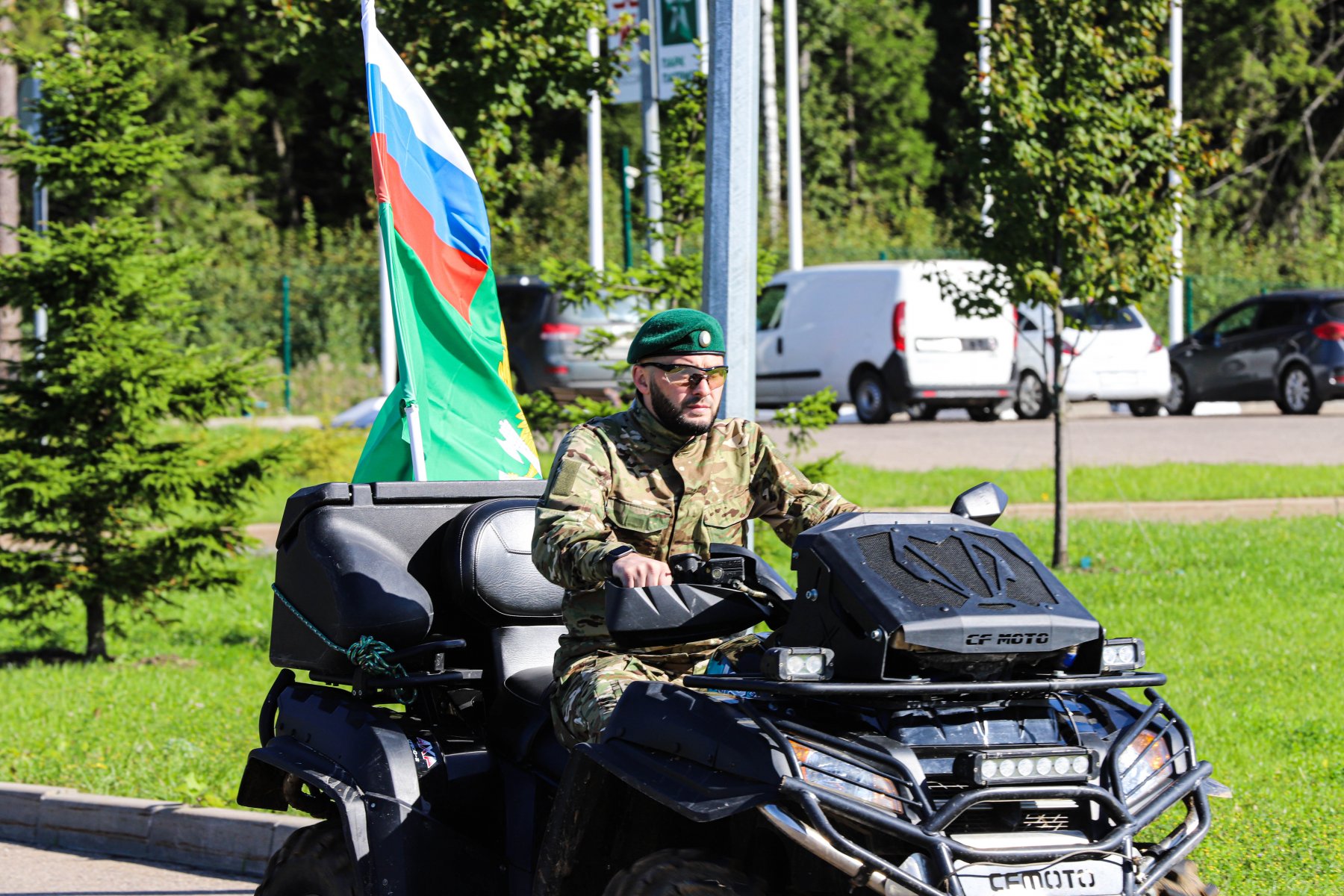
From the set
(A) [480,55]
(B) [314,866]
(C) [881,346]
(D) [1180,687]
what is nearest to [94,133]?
(A) [480,55]

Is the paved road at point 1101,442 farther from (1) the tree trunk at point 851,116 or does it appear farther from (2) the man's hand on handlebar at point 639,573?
(1) the tree trunk at point 851,116

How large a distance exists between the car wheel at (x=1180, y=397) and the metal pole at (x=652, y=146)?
320 inches

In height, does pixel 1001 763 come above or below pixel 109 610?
above

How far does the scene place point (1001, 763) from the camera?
3.29 m

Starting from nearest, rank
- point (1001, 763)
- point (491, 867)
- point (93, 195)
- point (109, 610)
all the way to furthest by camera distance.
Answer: point (1001, 763)
point (491, 867)
point (93, 195)
point (109, 610)

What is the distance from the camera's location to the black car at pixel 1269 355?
74.3ft

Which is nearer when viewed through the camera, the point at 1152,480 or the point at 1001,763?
the point at 1001,763

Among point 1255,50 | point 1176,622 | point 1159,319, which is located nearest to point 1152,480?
point 1176,622

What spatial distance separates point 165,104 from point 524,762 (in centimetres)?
4126

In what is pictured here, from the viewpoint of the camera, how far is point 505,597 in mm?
4641

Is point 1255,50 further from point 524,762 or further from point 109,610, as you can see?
point 524,762

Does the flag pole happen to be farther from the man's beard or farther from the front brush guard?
the front brush guard

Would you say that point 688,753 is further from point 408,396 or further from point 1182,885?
point 408,396

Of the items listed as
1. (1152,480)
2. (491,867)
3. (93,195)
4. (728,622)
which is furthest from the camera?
(1152,480)
